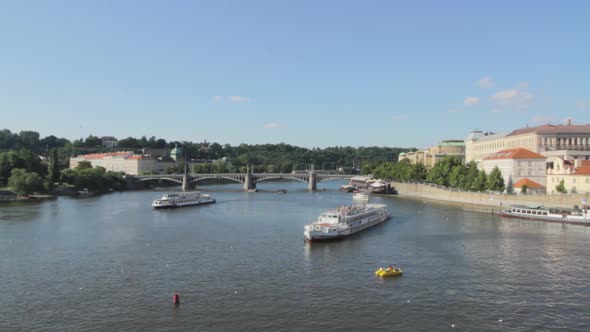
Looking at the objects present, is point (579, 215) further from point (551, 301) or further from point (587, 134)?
point (587, 134)

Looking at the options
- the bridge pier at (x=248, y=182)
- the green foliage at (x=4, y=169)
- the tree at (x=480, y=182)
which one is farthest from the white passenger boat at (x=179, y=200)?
the green foliage at (x=4, y=169)

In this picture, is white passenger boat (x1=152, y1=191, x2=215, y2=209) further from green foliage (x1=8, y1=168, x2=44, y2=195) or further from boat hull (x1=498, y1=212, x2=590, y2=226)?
boat hull (x1=498, y1=212, x2=590, y2=226)

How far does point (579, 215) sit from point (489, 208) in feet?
49.5

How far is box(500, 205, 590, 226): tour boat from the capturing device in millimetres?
49500

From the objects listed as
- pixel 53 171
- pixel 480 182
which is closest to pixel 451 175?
pixel 480 182

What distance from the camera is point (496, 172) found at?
7144 cm

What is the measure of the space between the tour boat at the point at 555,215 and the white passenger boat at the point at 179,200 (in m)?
40.1

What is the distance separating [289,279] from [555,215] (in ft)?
111

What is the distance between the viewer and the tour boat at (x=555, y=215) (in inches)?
1949

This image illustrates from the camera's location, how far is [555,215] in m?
51.8

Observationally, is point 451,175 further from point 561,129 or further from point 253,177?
point 253,177

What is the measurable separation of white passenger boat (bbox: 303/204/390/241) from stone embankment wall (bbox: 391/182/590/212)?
18.7 meters

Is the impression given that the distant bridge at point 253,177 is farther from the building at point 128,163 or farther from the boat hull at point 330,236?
the boat hull at point 330,236

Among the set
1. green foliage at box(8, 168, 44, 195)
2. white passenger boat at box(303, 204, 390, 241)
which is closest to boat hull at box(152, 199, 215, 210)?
green foliage at box(8, 168, 44, 195)
